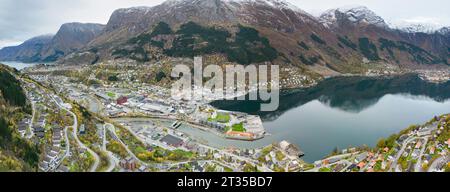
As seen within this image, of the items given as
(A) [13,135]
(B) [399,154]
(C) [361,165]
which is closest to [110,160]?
(A) [13,135]

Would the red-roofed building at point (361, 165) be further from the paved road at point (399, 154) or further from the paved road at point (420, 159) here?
the paved road at point (420, 159)

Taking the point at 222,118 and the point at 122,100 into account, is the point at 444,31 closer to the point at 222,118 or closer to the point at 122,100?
the point at 222,118

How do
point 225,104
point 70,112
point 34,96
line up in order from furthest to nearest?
point 225,104 → point 34,96 → point 70,112

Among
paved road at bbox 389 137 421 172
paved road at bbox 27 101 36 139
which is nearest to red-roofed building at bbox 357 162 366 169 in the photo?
paved road at bbox 389 137 421 172

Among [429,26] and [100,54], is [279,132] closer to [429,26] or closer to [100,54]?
[100,54]

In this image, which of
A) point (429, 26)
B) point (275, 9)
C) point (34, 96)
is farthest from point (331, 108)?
point (429, 26)
